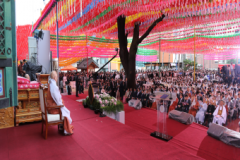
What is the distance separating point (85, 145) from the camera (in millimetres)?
3057

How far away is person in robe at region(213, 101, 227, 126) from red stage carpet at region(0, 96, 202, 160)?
2549 millimetres

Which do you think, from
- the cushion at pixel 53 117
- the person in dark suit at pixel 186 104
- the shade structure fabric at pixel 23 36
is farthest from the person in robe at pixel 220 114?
the shade structure fabric at pixel 23 36

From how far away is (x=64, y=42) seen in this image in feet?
39.8

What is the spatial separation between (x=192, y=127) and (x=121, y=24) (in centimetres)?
596

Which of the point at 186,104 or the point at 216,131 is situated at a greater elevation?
the point at 186,104

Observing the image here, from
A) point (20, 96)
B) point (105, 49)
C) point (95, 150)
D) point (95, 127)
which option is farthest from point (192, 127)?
point (105, 49)

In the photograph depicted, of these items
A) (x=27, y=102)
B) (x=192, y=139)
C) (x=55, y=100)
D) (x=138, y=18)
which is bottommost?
(x=192, y=139)

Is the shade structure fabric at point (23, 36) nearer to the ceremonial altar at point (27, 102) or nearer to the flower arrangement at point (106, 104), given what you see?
the flower arrangement at point (106, 104)

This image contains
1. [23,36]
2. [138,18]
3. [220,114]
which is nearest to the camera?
[220,114]

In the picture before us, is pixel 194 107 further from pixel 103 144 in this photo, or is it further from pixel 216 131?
pixel 103 144

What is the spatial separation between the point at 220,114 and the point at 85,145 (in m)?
4.23

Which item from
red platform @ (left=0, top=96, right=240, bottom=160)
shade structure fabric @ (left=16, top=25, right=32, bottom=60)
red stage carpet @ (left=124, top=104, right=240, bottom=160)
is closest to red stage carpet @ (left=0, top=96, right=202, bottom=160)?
red platform @ (left=0, top=96, right=240, bottom=160)

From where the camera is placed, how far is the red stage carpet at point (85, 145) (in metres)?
2.72

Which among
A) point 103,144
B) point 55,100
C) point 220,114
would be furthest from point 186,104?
point 55,100
